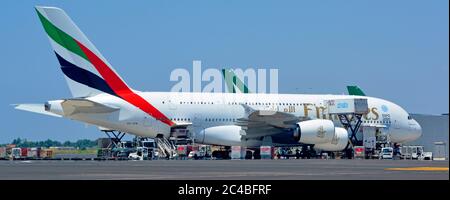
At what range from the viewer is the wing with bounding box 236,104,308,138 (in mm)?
64938

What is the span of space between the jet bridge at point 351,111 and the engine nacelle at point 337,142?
360cm

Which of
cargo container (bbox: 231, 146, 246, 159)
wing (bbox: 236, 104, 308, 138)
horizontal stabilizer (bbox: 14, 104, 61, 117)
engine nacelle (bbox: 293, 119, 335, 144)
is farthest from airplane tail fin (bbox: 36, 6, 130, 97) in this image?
engine nacelle (bbox: 293, 119, 335, 144)

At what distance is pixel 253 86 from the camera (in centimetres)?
7194

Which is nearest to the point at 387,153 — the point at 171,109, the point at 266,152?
the point at 266,152

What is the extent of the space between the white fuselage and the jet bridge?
746mm

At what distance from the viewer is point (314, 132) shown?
207ft

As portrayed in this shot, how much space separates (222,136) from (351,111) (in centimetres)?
1033

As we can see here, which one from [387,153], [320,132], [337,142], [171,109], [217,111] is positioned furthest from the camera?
[217,111]

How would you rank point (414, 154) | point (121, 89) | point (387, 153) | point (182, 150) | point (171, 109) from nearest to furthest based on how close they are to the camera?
1. point (121, 89)
2. point (182, 150)
3. point (171, 109)
4. point (387, 153)
5. point (414, 154)

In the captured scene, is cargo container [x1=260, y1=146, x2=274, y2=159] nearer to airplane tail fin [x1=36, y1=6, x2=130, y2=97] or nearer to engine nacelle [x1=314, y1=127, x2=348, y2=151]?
engine nacelle [x1=314, y1=127, x2=348, y2=151]

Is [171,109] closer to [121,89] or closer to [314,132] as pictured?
[121,89]

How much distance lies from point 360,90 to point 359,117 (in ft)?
85.5

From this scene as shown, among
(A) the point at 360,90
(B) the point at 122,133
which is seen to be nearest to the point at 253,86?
(B) the point at 122,133
